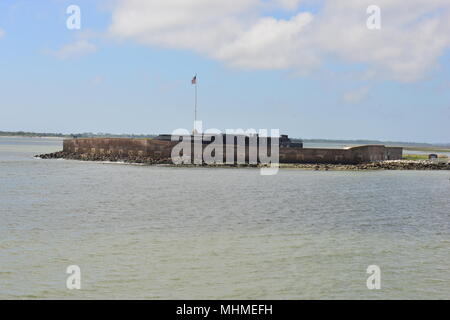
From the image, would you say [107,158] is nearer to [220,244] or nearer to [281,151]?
[281,151]

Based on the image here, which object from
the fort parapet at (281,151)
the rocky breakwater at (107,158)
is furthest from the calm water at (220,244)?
the fort parapet at (281,151)

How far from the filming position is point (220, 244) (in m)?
15.5

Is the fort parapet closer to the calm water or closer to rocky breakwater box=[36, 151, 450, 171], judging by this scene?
rocky breakwater box=[36, 151, 450, 171]

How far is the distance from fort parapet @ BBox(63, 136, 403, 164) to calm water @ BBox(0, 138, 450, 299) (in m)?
26.0

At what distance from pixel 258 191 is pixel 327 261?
1928cm

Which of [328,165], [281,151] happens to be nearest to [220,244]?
[281,151]

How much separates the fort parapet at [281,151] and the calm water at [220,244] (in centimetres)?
2596

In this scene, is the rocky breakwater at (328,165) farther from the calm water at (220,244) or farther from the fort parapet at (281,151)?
the calm water at (220,244)

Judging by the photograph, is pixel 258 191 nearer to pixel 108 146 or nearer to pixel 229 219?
pixel 229 219

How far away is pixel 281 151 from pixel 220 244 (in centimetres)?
4169

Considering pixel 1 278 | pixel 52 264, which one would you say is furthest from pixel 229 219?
pixel 1 278

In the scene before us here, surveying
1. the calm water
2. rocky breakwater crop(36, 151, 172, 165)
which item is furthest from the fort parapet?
the calm water

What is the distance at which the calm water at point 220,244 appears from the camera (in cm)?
1138

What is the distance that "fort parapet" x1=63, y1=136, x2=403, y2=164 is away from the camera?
56.5m
